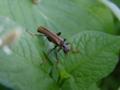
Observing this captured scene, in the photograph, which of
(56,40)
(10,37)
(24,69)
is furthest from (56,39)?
(10,37)

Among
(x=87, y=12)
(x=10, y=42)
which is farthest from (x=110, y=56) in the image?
(x=10, y=42)

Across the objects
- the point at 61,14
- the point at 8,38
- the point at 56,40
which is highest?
the point at 61,14

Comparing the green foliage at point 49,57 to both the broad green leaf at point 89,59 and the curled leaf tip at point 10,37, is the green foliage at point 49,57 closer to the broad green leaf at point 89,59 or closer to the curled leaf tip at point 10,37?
the broad green leaf at point 89,59

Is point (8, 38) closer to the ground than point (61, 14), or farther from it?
closer to the ground

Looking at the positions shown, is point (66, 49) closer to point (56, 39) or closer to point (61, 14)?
point (56, 39)

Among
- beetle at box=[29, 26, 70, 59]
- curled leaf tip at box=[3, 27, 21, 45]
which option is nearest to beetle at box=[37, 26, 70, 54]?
beetle at box=[29, 26, 70, 59]

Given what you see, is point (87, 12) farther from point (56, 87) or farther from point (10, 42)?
point (10, 42)
